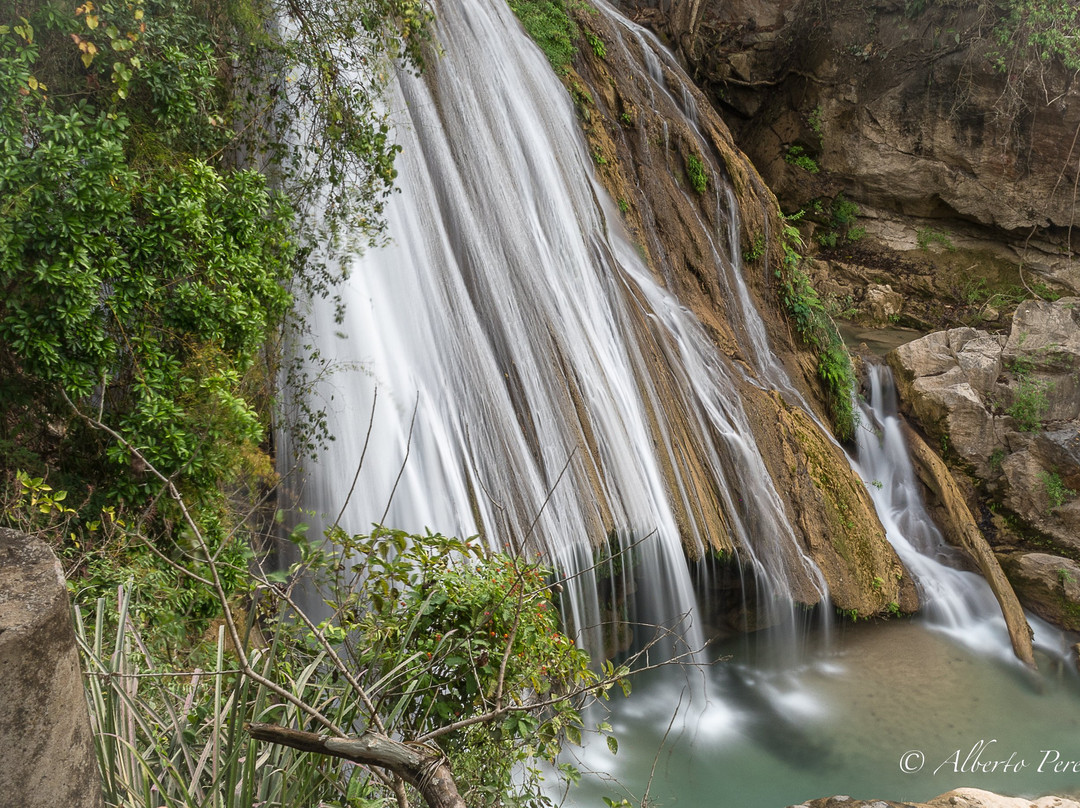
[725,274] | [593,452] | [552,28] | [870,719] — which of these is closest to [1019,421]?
[725,274]

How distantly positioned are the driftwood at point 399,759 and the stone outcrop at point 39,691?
502mm

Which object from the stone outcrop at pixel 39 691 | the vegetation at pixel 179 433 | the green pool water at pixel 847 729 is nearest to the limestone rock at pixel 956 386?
the green pool water at pixel 847 729

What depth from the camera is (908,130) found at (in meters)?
14.6

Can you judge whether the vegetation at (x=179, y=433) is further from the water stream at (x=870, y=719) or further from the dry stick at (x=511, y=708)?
the water stream at (x=870, y=719)

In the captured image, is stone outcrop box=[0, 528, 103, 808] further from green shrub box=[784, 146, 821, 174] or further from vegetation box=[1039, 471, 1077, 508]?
green shrub box=[784, 146, 821, 174]

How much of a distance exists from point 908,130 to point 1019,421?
23.1 ft

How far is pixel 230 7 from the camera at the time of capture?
16.0 ft

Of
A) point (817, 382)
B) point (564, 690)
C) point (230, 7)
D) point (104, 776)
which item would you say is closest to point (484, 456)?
point (564, 690)

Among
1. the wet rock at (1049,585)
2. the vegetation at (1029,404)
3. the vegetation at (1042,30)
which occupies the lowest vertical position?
the wet rock at (1049,585)

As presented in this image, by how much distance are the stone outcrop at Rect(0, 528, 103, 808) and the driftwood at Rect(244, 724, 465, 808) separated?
50 centimetres

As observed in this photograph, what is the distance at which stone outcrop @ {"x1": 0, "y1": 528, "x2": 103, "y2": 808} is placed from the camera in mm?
1646

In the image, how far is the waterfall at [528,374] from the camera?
5.95 metres

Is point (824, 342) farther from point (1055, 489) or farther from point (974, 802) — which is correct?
point (974, 802)

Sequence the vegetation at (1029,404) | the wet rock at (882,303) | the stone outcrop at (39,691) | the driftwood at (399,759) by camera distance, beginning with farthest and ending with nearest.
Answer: the wet rock at (882,303) → the vegetation at (1029,404) → the driftwood at (399,759) → the stone outcrop at (39,691)
